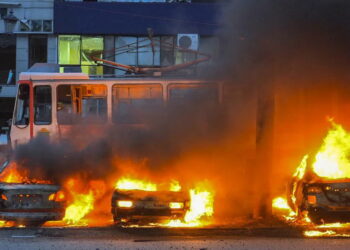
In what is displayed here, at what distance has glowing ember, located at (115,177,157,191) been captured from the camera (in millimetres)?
7688

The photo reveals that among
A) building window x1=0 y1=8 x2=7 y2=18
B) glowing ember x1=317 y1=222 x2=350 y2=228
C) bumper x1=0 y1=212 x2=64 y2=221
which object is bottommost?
glowing ember x1=317 y1=222 x2=350 y2=228

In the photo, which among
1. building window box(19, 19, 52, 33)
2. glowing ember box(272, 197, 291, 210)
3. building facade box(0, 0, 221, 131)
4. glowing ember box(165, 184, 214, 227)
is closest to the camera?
glowing ember box(165, 184, 214, 227)

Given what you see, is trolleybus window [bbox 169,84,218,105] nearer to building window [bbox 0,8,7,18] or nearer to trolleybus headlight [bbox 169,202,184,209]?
trolleybus headlight [bbox 169,202,184,209]

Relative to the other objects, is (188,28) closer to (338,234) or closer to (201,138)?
(201,138)

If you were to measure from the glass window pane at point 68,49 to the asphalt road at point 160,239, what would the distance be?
12.4m

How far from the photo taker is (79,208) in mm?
8070

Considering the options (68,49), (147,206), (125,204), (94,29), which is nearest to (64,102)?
(125,204)

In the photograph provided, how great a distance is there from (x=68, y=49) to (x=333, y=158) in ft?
44.0

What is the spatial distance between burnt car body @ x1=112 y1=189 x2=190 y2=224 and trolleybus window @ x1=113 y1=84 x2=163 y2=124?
112 inches

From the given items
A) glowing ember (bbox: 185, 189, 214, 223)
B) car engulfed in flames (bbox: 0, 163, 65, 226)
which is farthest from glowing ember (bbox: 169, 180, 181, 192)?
car engulfed in flames (bbox: 0, 163, 65, 226)

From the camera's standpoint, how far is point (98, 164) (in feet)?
27.5

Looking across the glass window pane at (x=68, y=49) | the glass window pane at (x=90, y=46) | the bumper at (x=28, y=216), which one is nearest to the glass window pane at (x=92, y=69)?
the glass window pane at (x=90, y=46)

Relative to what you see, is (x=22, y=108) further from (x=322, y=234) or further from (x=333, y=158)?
(x=322, y=234)

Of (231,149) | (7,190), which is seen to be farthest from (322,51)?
(7,190)
